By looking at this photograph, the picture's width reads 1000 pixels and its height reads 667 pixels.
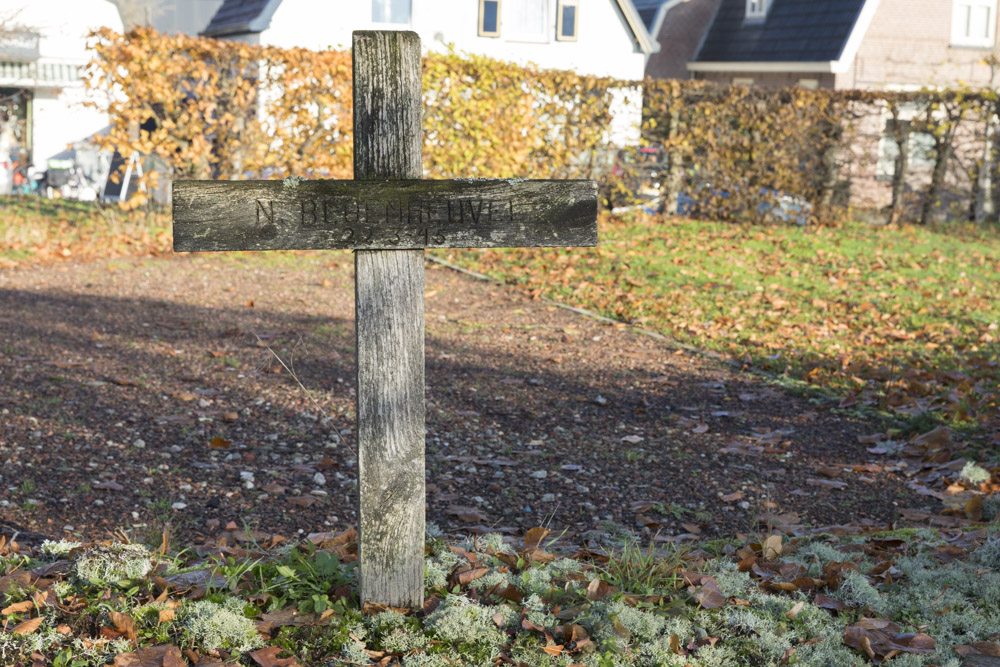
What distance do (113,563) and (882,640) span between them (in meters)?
2.41

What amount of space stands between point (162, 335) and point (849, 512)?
16.2 ft

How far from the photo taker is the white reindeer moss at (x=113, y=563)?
303 cm

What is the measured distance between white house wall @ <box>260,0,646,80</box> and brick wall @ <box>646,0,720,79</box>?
2361mm

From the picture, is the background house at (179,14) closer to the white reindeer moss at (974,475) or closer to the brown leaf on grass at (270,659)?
the white reindeer moss at (974,475)

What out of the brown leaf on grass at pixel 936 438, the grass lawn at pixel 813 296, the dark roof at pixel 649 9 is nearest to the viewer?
the brown leaf on grass at pixel 936 438

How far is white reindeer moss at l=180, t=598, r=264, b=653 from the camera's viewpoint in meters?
2.77

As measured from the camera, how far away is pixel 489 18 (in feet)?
73.8

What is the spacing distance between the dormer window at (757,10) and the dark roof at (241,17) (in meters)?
12.4

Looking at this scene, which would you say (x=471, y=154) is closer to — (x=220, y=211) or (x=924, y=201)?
(x=924, y=201)

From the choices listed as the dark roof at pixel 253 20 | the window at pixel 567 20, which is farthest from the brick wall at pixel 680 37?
the window at pixel 567 20

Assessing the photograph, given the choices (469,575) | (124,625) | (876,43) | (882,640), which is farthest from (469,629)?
(876,43)

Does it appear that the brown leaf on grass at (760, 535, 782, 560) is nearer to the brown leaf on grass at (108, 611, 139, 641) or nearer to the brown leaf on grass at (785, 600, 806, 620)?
the brown leaf on grass at (785, 600, 806, 620)

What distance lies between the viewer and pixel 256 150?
476 inches

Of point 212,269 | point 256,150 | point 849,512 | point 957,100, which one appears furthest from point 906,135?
point 849,512
